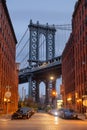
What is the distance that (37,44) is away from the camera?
17575cm

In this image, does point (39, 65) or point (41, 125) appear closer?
point (41, 125)

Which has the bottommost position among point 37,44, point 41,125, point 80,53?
point 41,125

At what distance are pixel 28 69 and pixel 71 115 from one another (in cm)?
9674

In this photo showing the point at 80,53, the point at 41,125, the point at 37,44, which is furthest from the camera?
the point at 37,44

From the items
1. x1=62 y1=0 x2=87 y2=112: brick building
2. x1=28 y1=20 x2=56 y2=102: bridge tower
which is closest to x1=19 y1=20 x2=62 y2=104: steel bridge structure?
x1=28 y1=20 x2=56 y2=102: bridge tower

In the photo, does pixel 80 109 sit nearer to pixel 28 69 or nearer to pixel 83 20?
pixel 83 20

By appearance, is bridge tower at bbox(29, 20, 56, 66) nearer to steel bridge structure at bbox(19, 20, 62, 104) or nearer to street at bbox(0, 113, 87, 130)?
steel bridge structure at bbox(19, 20, 62, 104)

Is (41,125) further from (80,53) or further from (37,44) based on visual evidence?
(37,44)

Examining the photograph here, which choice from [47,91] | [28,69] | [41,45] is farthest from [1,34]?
[41,45]

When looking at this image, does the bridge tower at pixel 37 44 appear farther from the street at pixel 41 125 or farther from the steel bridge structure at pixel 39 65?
the street at pixel 41 125

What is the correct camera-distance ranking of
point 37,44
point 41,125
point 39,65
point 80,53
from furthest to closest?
point 37,44, point 39,65, point 80,53, point 41,125

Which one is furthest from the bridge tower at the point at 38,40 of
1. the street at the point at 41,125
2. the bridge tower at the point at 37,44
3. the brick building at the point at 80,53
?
the street at the point at 41,125

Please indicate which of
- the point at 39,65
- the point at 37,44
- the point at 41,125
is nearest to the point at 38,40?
the point at 37,44

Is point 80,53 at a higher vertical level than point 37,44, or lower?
lower
